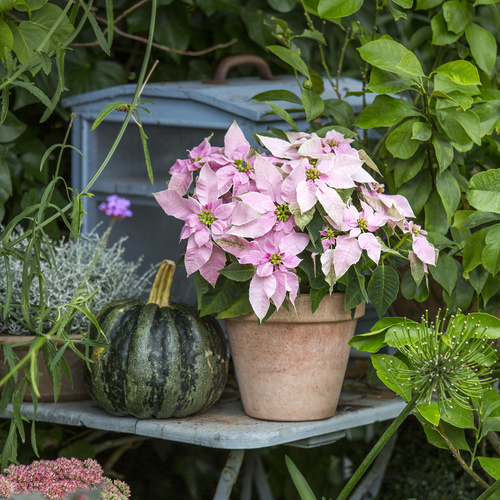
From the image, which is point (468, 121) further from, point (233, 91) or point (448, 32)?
point (233, 91)

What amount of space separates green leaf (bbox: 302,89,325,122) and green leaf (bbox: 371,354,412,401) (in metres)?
0.40

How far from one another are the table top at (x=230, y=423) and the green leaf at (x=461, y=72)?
55cm

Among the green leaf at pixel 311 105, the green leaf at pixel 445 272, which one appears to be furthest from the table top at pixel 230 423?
the green leaf at pixel 311 105

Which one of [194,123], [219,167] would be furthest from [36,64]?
[194,123]

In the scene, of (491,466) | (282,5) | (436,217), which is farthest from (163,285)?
(282,5)

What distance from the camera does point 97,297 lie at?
132cm

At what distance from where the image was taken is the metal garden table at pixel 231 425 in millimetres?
1059

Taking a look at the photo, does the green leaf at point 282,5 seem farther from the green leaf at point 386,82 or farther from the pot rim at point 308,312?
the pot rim at point 308,312

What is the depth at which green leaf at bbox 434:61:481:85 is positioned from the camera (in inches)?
42.2

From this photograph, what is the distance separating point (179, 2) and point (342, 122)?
2.51ft

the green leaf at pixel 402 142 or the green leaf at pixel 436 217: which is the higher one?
the green leaf at pixel 402 142

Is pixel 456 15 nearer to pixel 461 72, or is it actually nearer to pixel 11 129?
pixel 461 72

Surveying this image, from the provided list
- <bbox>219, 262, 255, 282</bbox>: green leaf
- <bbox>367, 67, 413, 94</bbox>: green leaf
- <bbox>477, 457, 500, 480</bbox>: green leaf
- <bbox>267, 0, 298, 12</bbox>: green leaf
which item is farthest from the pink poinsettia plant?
<bbox>267, 0, 298, 12</bbox>: green leaf

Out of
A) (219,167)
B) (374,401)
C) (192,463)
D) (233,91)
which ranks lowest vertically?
(192,463)
